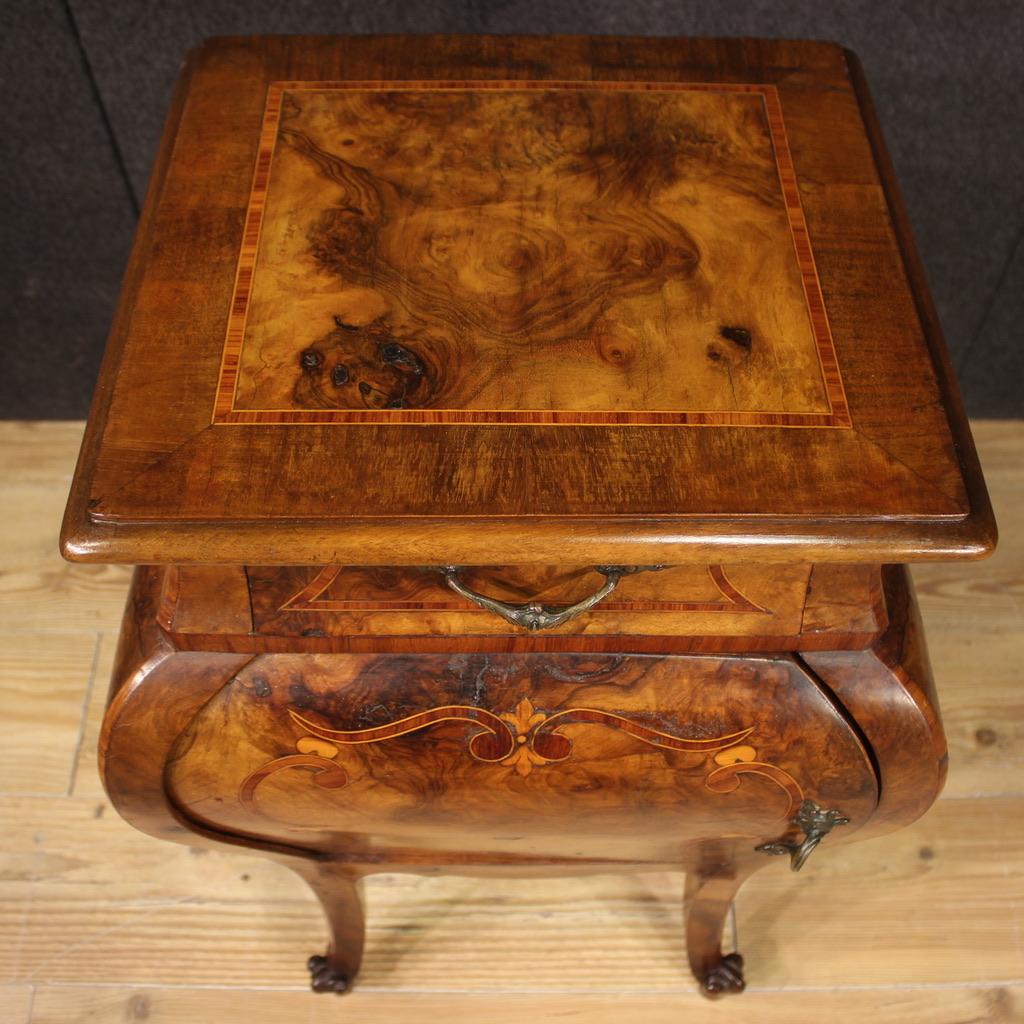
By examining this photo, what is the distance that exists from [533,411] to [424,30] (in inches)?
20.6

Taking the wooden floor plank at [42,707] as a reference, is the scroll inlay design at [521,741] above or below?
above

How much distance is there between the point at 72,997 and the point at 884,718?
703 millimetres

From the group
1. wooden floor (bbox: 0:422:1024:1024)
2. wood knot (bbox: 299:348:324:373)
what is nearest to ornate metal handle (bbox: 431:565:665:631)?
wood knot (bbox: 299:348:324:373)

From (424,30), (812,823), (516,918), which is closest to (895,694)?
(812,823)

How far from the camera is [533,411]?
1.97 ft

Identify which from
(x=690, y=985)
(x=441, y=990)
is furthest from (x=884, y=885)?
(x=441, y=990)

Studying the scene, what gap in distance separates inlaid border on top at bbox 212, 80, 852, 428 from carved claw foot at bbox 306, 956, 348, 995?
0.55 m

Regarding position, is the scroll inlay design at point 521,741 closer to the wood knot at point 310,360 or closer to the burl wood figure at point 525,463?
the burl wood figure at point 525,463

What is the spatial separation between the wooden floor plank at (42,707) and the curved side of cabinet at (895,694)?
735 mm

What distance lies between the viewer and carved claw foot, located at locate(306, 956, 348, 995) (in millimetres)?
965

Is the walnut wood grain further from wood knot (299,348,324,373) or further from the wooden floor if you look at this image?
the wooden floor

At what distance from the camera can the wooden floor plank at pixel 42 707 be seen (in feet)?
3.58

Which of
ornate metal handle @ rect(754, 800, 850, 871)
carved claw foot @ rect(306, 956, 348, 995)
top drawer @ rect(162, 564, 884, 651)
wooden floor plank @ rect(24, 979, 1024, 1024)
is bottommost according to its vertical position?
wooden floor plank @ rect(24, 979, 1024, 1024)

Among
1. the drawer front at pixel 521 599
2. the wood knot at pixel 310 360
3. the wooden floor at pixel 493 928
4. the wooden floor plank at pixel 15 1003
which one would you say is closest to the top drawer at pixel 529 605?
the drawer front at pixel 521 599
